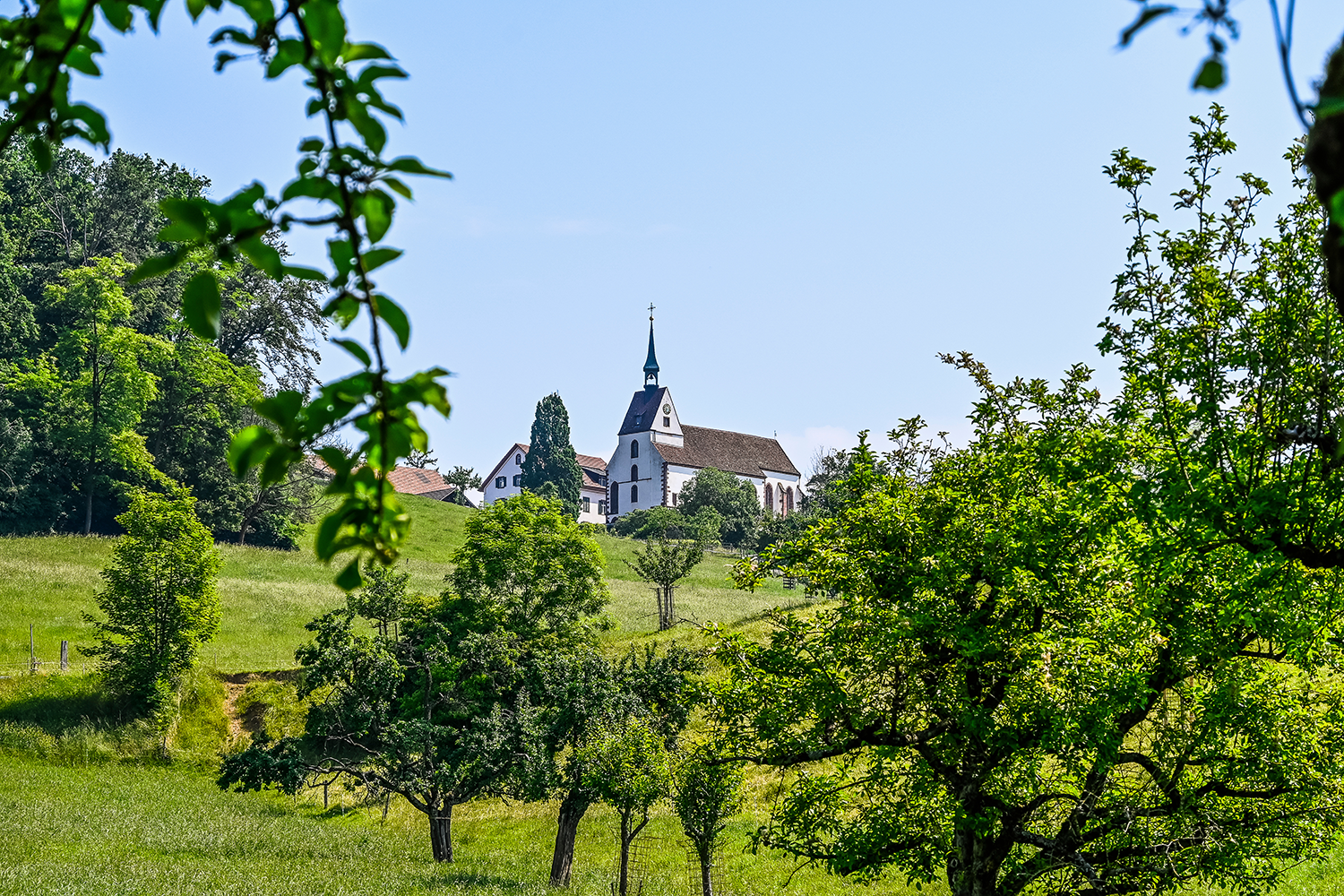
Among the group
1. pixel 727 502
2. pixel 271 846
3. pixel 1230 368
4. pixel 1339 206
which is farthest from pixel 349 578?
pixel 727 502

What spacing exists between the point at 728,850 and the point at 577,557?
27.4 feet

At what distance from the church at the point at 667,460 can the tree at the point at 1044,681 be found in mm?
91130

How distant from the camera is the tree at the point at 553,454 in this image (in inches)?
3642

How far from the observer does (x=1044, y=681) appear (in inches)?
532

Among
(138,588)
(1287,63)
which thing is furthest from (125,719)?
(1287,63)

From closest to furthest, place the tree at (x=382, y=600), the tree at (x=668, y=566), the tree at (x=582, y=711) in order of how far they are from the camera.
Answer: the tree at (x=582, y=711) → the tree at (x=382, y=600) → the tree at (x=668, y=566)

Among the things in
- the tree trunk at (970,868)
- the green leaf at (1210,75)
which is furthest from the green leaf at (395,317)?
the tree trunk at (970,868)

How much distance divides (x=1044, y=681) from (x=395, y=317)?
13.0 metres

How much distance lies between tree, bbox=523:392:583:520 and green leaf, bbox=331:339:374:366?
294ft

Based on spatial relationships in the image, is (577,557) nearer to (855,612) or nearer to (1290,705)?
(855,612)

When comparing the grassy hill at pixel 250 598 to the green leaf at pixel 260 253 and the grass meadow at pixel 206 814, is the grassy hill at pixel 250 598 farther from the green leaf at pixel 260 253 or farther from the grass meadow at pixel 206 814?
the green leaf at pixel 260 253

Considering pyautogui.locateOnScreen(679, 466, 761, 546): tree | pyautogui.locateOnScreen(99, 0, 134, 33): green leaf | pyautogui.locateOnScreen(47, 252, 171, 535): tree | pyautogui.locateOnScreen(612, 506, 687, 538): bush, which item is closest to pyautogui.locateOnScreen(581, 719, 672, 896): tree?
pyautogui.locateOnScreen(99, 0, 134, 33): green leaf

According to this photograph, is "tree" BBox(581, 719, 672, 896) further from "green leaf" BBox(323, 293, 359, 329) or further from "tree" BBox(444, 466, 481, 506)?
"tree" BBox(444, 466, 481, 506)

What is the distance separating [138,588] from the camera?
103 feet
